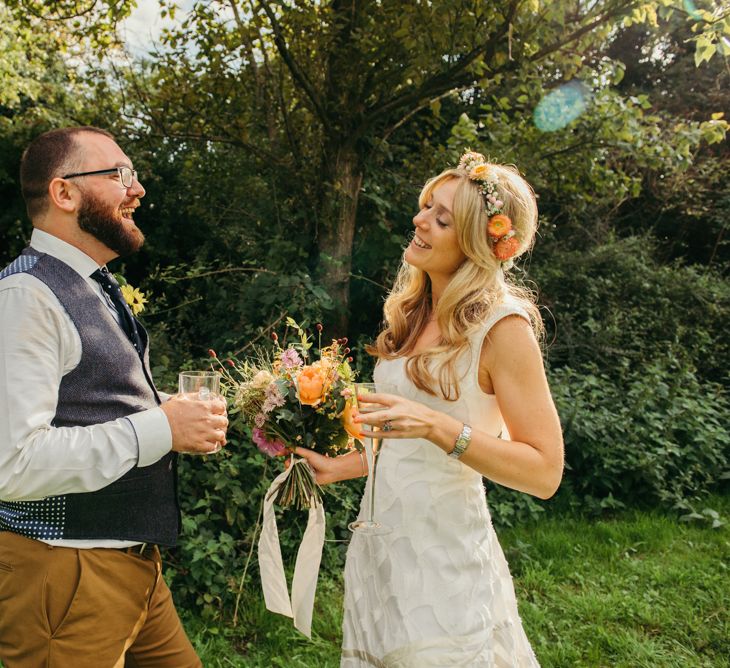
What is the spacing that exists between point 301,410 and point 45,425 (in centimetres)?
78

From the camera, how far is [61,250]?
2004 mm

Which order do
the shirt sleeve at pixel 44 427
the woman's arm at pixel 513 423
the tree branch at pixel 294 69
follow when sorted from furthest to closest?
the tree branch at pixel 294 69, the woman's arm at pixel 513 423, the shirt sleeve at pixel 44 427

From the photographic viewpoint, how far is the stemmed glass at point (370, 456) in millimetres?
1931

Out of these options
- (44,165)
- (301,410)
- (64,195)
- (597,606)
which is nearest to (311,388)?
(301,410)

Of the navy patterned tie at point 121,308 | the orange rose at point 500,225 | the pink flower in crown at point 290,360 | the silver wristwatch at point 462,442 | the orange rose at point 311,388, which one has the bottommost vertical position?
the silver wristwatch at point 462,442

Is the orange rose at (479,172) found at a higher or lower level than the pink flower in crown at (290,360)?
higher

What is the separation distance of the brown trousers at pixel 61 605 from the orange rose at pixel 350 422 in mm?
788

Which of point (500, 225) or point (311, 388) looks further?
point (500, 225)

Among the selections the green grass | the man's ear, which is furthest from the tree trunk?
the man's ear

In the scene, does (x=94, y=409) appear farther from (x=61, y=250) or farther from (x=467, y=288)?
(x=467, y=288)

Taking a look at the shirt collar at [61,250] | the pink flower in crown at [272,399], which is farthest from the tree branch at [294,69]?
the pink flower in crown at [272,399]

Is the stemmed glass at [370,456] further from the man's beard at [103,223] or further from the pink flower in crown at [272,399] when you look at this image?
the man's beard at [103,223]

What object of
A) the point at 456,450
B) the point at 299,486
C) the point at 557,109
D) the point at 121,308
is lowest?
the point at 299,486

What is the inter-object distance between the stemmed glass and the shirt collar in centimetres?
94
